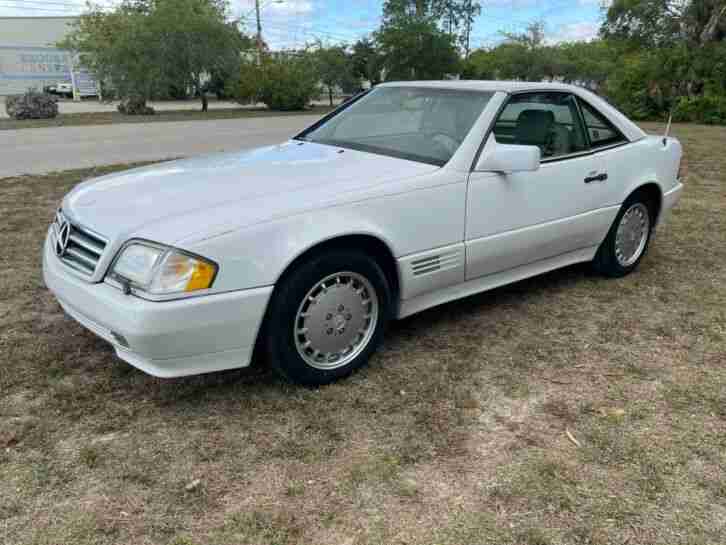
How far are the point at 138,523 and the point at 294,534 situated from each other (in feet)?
1.82

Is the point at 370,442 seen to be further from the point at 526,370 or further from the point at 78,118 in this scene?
the point at 78,118

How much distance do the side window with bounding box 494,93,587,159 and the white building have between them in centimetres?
5126

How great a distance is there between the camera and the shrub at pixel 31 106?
69.3ft

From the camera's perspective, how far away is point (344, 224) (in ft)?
9.65

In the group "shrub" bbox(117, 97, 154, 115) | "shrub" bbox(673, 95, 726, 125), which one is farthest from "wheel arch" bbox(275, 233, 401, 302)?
"shrub" bbox(673, 95, 726, 125)

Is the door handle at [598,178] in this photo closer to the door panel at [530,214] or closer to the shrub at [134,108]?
the door panel at [530,214]

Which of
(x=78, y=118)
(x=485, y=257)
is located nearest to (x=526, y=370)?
(x=485, y=257)

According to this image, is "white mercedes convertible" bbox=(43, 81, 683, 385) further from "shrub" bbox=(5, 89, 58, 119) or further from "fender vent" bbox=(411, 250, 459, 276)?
"shrub" bbox=(5, 89, 58, 119)

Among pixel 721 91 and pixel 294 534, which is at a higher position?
pixel 721 91

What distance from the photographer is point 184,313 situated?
2596mm

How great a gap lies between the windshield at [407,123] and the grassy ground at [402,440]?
1.10 metres

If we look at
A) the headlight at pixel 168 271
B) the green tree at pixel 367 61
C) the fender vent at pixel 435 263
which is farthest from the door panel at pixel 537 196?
the green tree at pixel 367 61

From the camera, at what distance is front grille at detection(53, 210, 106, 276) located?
2830mm

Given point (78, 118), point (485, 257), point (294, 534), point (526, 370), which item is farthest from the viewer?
point (78, 118)
